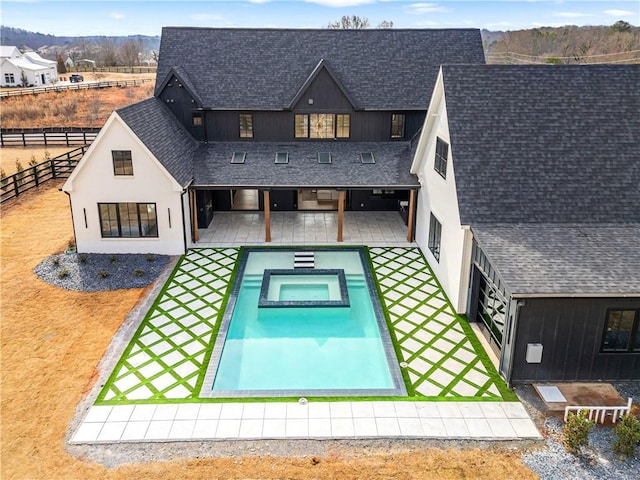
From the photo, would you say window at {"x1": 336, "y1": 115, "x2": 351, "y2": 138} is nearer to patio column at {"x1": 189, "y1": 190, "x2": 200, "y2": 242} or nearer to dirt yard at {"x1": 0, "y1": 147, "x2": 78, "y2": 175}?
patio column at {"x1": 189, "y1": 190, "x2": 200, "y2": 242}

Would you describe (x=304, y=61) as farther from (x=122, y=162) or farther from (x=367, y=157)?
(x=122, y=162)

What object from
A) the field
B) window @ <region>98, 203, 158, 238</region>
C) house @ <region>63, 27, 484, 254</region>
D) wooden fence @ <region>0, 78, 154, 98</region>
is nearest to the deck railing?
house @ <region>63, 27, 484, 254</region>

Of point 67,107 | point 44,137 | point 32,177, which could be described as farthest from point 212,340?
point 67,107

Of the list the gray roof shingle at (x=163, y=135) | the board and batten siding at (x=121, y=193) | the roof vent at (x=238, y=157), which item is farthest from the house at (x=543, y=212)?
the board and batten siding at (x=121, y=193)

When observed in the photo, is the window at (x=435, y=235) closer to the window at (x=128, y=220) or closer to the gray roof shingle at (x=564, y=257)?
the gray roof shingle at (x=564, y=257)

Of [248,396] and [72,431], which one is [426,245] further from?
[72,431]
